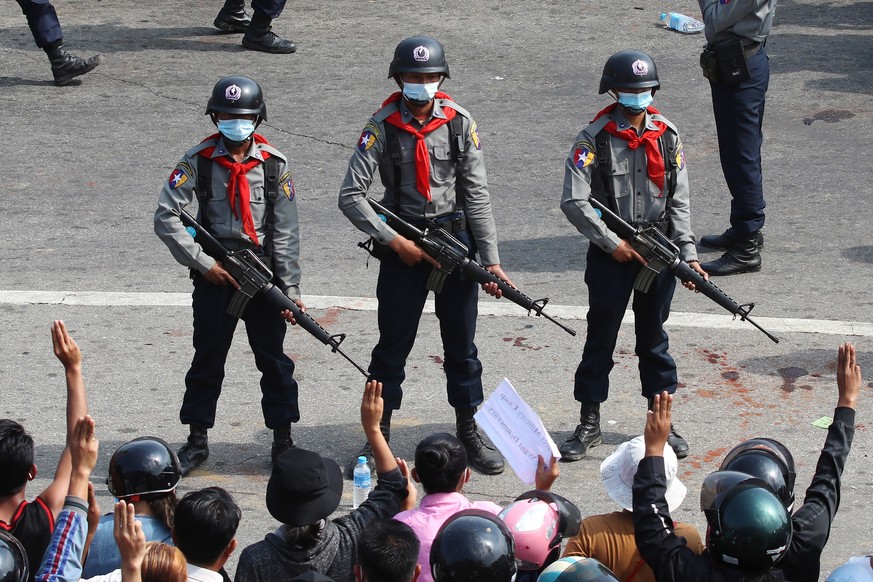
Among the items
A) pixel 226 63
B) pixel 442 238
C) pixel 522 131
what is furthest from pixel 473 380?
pixel 226 63

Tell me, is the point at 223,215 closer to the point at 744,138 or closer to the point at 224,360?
the point at 224,360

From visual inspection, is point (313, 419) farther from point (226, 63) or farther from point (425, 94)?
point (226, 63)

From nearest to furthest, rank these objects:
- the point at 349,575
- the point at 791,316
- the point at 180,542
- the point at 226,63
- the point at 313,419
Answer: the point at 180,542 < the point at 349,575 < the point at 313,419 < the point at 791,316 < the point at 226,63

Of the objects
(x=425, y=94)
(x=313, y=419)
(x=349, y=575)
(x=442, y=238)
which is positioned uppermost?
(x=425, y=94)

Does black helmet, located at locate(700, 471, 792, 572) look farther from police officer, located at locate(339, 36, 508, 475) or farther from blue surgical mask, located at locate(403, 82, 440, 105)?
blue surgical mask, located at locate(403, 82, 440, 105)

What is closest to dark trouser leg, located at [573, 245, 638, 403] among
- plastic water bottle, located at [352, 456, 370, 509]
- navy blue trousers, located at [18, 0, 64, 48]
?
plastic water bottle, located at [352, 456, 370, 509]

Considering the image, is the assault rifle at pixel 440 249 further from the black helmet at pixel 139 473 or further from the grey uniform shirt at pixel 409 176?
the black helmet at pixel 139 473

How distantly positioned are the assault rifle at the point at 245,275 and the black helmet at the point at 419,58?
3.82 feet

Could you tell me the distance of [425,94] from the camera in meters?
6.40

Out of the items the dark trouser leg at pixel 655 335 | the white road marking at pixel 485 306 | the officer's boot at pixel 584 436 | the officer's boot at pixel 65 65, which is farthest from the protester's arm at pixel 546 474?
the officer's boot at pixel 65 65

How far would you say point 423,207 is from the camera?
21.2 feet

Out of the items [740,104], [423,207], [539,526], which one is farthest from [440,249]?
[740,104]

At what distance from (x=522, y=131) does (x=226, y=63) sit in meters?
3.35

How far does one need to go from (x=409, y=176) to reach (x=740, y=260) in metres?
3.37
